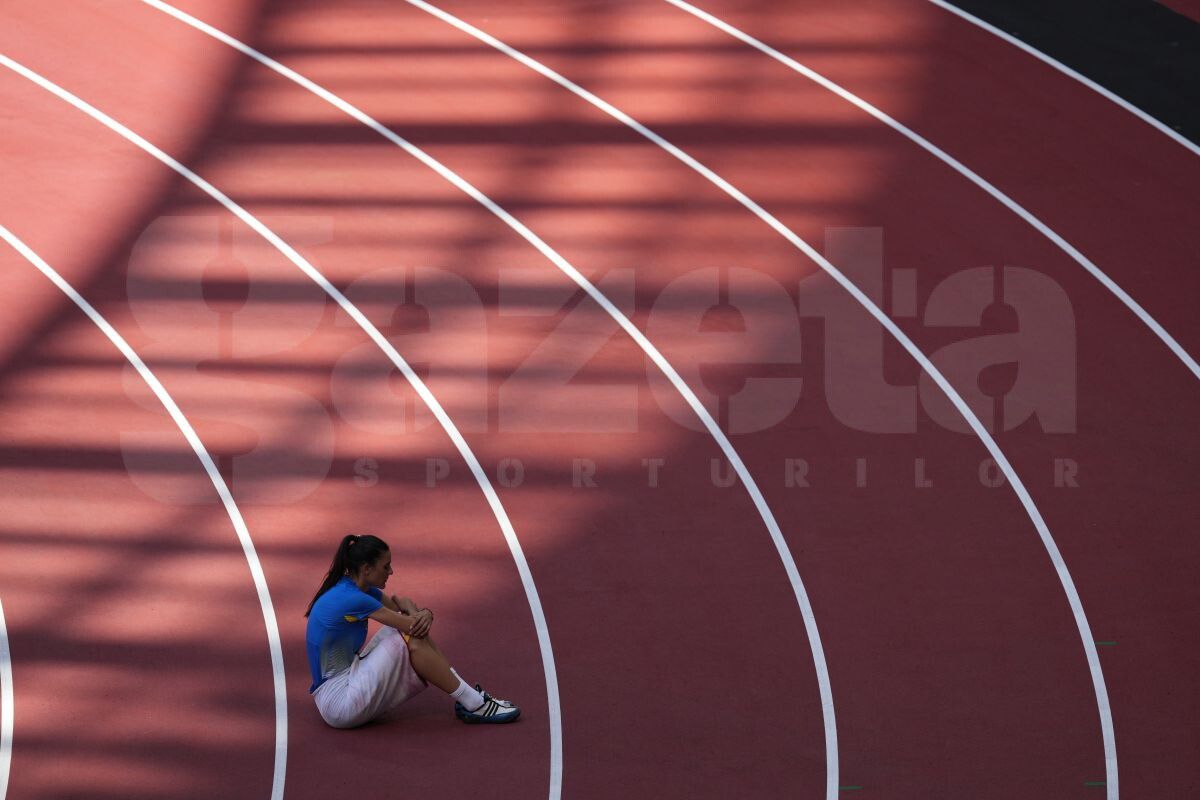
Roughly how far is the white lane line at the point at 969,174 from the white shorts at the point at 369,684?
21.8 feet

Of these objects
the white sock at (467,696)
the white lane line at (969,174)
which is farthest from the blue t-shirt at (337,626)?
the white lane line at (969,174)

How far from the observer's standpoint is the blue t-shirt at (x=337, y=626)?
855cm

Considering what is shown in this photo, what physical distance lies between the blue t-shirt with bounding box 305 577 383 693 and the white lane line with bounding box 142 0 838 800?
1.43 meters

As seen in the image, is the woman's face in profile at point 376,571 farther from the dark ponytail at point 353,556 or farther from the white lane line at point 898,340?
the white lane line at point 898,340

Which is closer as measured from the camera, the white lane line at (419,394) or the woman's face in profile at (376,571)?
the woman's face in profile at (376,571)

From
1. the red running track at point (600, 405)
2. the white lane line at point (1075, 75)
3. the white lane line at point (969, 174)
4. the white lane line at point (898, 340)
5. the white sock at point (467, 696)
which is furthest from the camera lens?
the white lane line at point (1075, 75)

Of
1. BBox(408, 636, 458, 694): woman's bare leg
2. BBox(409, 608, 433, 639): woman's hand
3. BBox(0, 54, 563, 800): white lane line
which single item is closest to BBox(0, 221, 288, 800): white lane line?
BBox(0, 54, 563, 800): white lane line

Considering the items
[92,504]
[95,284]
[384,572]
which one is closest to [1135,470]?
[384,572]

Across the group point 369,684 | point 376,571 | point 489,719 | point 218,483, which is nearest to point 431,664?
point 369,684

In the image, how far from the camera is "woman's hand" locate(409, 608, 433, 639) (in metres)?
8.62

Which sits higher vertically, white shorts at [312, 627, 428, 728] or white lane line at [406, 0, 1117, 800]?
white lane line at [406, 0, 1117, 800]

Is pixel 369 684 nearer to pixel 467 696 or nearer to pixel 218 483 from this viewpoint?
pixel 467 696

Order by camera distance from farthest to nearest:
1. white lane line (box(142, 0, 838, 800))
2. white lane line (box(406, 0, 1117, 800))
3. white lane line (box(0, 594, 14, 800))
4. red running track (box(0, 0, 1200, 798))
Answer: white lane line (box(406, 0, 1117, 800)), white lane line (box(142, 0, 838, 800)), red running track (box(0, 0, 1200, 798)), white lane line (box(0, 594, 14, 800))

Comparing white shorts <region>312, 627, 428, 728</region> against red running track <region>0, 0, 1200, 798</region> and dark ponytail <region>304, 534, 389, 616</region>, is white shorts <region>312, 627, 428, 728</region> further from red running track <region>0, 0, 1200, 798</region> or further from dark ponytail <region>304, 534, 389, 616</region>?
dark ponytail <region>304, 534, 389, 616</region>
